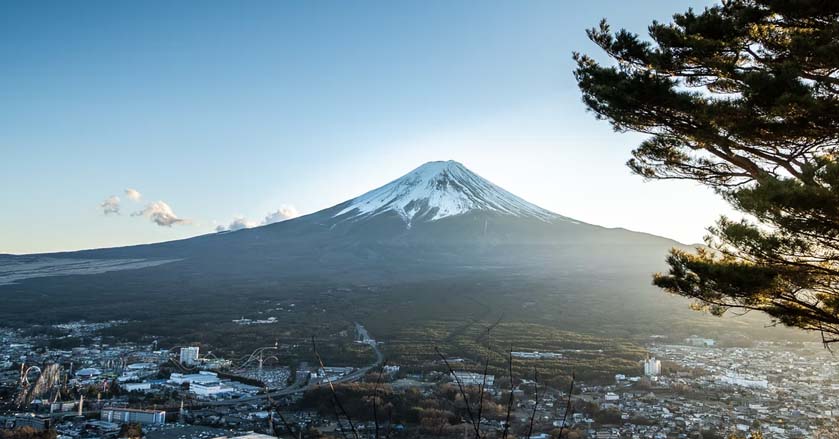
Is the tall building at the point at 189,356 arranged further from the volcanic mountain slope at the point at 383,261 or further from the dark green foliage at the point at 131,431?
the volcanic mountain slope at the point at 383,261

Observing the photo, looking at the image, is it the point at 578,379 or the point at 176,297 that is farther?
the point at 176,297

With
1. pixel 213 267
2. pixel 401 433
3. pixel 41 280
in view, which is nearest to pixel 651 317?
pixel 401 433

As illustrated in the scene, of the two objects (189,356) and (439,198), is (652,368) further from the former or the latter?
(439,198)

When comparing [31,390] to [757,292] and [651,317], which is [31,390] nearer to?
[757,292]

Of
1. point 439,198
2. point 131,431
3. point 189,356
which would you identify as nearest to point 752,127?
point 131,431

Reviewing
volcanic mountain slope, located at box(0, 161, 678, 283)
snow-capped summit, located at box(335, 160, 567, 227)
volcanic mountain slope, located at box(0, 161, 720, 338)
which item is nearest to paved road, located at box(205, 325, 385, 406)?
volcanic mountain slope, located at box(0, 161, 720, 338)

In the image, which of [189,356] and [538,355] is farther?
[538,355]

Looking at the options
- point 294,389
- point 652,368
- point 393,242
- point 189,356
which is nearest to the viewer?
point 294,389
